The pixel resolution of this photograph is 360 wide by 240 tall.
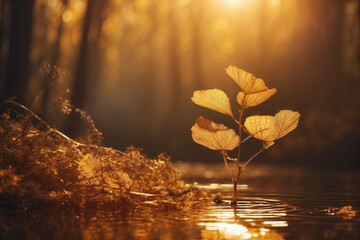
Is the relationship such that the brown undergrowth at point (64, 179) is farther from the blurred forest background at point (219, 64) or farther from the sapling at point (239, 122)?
the blurred forest background at point (219, 64)

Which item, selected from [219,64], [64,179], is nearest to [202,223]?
[64,179]

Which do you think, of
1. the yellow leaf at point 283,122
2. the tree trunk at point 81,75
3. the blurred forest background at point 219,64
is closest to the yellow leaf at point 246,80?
the yellow leaf at point 283,122

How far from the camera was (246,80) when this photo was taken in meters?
5.23

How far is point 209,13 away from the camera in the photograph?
33750 mm

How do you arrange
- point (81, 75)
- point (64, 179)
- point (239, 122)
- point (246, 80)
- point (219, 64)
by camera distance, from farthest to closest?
point (219, 64), point (81, 75), point (64, 179), point (239, 122), point (246, 80)

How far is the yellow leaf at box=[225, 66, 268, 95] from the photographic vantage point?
5180 mm

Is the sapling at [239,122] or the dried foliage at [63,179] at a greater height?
the sapling at [239,122]

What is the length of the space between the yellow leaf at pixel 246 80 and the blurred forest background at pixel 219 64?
5192 millimetres

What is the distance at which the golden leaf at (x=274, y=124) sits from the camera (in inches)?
213

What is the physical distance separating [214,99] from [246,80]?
→ 35 cm

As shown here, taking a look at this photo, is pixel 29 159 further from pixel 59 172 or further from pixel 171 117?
pixel 171 117

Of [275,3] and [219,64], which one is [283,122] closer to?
[275,3]

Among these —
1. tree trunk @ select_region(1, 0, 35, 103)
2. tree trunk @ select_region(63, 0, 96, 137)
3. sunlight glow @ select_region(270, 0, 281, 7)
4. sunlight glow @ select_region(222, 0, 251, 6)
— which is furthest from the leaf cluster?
sunlight glow @ select_region(222, 0, 251, 6)

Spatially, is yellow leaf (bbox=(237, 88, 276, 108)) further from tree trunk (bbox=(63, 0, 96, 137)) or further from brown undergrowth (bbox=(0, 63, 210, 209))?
tree trunk (bbox=(63, 0, 96, 137))
